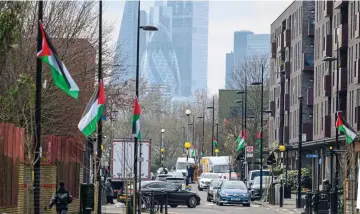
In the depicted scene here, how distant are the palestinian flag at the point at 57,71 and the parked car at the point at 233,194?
40.1 m

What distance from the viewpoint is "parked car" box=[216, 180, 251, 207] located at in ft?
209

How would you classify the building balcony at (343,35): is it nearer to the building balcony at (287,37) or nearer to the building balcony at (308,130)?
the building balcony at (308,130)

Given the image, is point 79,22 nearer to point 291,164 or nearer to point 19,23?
point 19,23

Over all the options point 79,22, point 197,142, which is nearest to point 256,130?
point 197,142

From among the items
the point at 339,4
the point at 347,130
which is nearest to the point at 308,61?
the point at 339,4

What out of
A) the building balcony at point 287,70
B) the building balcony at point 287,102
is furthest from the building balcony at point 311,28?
the building balcony at point 287,102

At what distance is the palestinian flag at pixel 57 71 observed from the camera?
23.8 metres

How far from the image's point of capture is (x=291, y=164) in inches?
3844

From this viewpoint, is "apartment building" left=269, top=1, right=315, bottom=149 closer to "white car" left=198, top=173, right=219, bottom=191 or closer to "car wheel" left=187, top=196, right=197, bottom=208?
"white car" left=198, top=173, right=219, bottom=191

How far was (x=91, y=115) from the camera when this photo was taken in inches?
1281

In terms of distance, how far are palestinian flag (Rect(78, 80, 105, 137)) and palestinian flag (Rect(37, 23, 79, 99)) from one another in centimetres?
666

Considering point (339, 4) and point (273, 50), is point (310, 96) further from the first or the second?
point (273, 50)

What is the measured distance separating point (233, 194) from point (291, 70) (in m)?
33.8

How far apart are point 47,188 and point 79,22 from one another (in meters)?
7.02
